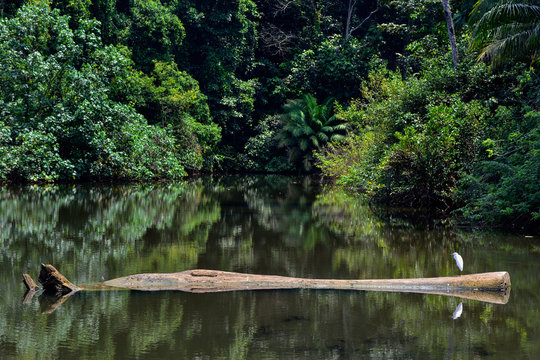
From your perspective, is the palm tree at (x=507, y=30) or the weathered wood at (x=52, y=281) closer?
the weathered wood at (x=52, y=281)

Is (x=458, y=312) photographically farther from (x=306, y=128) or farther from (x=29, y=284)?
(x=306, y=128)

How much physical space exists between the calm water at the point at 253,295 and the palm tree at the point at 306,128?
17.5m

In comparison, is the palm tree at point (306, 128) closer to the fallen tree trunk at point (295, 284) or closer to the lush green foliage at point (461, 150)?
the lush green foliage at point (461, 150)

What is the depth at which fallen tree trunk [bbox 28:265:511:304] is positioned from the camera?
Result: 6.15 meters

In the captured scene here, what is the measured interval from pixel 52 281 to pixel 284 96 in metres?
29.1

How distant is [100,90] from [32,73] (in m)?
2.22

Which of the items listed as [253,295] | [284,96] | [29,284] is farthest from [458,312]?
[284,96]

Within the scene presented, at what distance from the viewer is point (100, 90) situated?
2050 centimetres

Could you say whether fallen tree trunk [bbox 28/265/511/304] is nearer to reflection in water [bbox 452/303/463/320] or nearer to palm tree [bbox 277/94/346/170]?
reflection in water [bbox 452/303/463/320]

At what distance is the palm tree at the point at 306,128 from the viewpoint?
30766 mm

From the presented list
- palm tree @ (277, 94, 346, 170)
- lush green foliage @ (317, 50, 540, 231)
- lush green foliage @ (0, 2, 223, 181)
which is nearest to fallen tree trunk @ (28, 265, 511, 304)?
lush green foliage @ (317, 50, 540, 231)

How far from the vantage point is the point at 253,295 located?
6.02m

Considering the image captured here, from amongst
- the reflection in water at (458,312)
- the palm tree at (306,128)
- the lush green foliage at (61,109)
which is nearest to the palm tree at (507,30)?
the reflection in water at (458,312)

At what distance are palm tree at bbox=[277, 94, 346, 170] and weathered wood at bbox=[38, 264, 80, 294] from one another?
81.1ft
